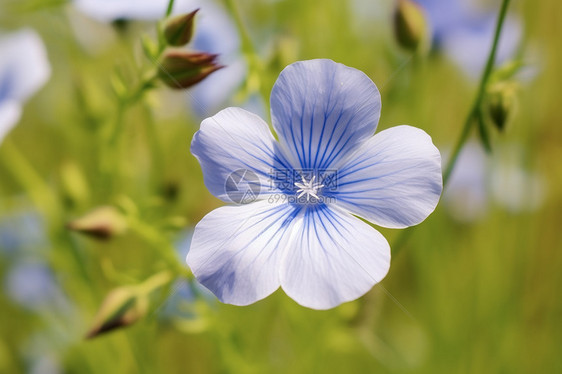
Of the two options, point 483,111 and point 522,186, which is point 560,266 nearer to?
point 522,186

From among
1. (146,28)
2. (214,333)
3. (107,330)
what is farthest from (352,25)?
(107,330)

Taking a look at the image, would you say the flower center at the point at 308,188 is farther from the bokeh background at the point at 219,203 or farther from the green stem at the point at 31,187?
the green stem at the point at 31,187

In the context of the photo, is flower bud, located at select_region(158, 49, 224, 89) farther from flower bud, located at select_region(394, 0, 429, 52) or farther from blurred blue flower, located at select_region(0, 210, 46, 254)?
blurred blue flower, located at select_region(0, 210, 46, 254)

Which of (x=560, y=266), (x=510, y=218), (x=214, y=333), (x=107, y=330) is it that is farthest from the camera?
(x=510, y=218)

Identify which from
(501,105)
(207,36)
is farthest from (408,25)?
(207,36)

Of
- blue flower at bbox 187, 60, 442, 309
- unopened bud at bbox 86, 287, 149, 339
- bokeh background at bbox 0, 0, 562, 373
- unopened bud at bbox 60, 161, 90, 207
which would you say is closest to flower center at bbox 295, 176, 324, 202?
blue flower at bbox 187, 60, 442, 309
